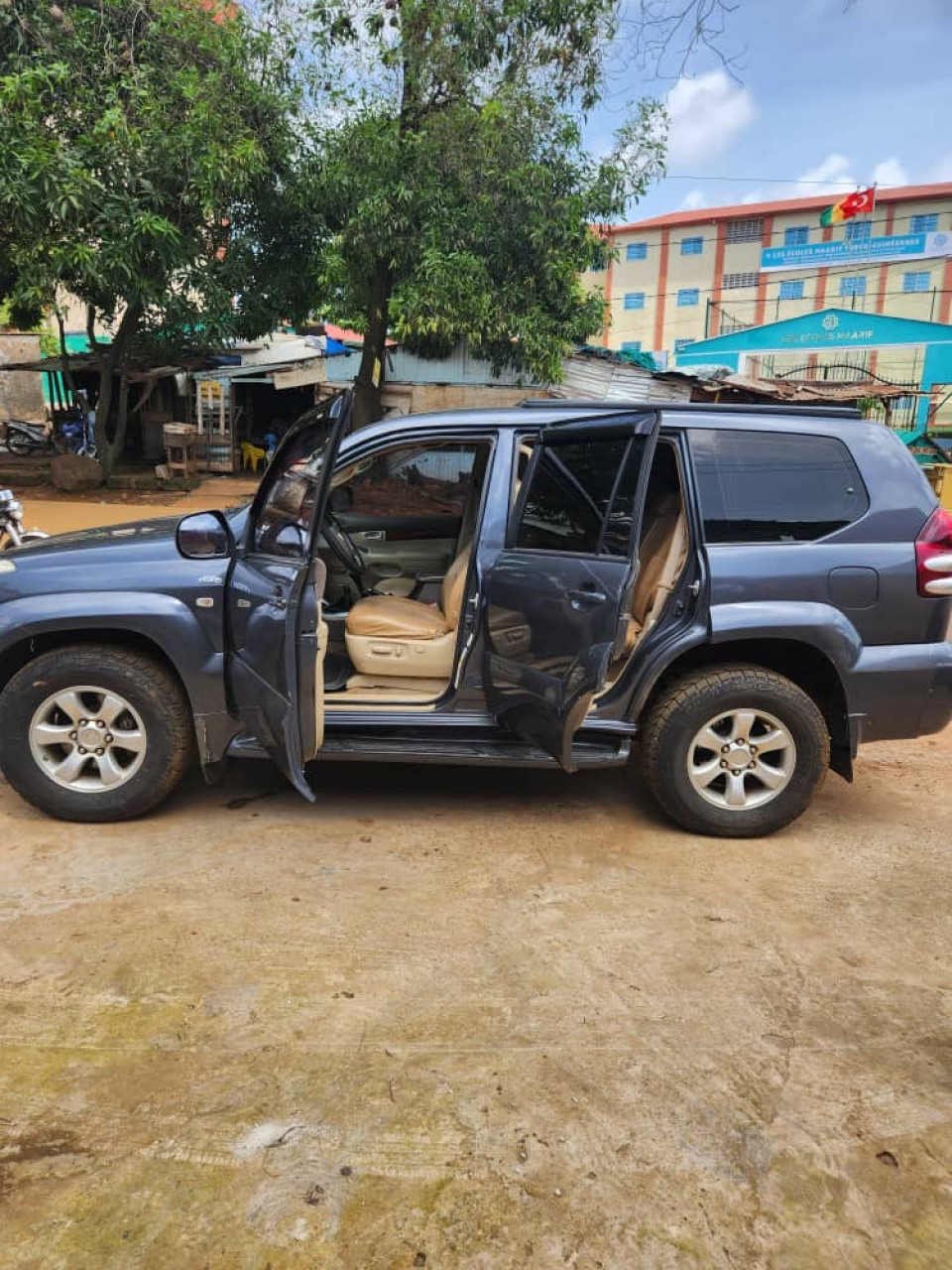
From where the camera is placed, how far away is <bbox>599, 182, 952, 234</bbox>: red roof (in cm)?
4372

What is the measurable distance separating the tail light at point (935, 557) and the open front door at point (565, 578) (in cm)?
132

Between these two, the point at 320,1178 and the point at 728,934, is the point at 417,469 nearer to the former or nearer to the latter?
the point at 728,934

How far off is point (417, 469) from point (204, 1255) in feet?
12.7

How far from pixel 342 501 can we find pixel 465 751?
197 cm

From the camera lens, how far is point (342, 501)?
4938 mm

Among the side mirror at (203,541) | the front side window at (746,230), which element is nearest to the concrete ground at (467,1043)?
the side mirror at (203,541)

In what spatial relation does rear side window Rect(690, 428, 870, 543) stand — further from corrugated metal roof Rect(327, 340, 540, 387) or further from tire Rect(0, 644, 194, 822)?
corrugated metal roof Rect(327, 340, 540, 387)

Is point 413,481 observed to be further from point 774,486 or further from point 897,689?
point 897,689

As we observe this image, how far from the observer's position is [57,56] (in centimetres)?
1066

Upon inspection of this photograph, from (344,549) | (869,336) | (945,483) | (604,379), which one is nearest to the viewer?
(344,549)

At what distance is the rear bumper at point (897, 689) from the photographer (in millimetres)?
3602

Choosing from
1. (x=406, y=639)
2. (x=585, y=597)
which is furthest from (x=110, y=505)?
(x=585, y=597)

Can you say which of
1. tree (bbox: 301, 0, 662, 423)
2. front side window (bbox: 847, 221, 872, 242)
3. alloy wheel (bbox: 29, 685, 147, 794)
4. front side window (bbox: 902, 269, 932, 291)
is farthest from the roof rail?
front side window (bbox: 847, 221, 872, 242)

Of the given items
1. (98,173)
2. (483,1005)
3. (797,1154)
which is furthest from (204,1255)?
(98,173)
